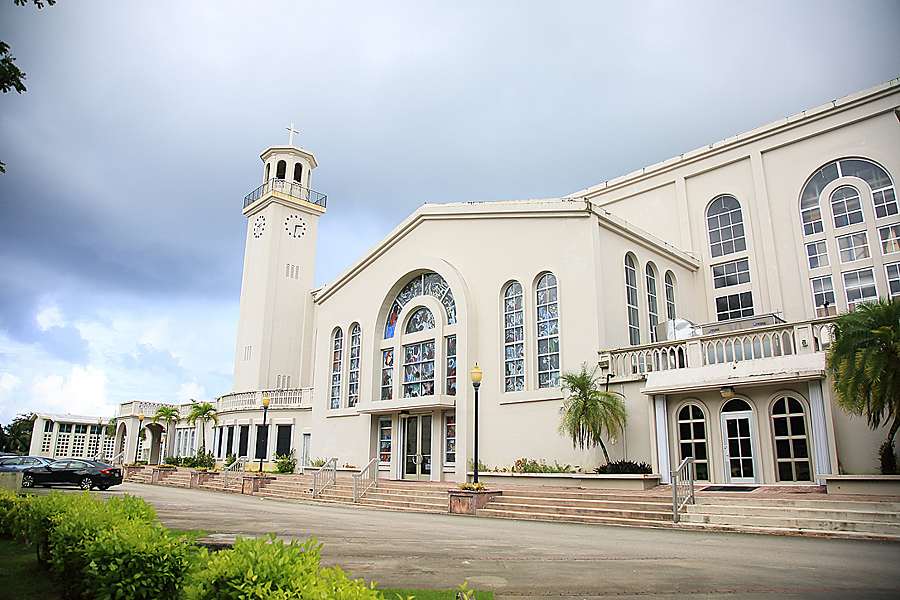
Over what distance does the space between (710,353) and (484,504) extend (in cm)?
718

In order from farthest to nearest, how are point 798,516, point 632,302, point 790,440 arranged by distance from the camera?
point 632,302 < point 790,440 < point 798,516

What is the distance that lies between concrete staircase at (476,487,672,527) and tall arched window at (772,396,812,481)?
339 cm

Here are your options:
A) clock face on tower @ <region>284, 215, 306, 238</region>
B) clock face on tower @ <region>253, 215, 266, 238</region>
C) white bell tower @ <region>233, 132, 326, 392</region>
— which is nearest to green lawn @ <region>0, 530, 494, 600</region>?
white bell tower @ <region>233, 132, 326, 392</region>

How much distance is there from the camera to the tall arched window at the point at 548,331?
1967cm

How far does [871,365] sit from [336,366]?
70.8 ft

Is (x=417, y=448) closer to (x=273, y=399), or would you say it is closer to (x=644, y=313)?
(x=644, y=313)

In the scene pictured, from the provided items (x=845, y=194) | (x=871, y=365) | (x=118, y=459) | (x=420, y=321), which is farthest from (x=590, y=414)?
(x=118, y=459)

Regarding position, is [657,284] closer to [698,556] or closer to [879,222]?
[879,222]

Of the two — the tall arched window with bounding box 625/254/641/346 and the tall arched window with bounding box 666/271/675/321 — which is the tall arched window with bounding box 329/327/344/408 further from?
the tall arched window with bounding box 666/271/675/321

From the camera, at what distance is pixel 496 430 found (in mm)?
20344

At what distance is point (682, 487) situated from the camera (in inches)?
527

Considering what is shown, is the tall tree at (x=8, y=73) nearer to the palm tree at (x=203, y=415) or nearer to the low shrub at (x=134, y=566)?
the low shrub at (x=134, y=566)

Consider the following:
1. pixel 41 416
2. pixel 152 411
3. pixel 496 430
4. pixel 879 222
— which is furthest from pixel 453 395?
pixel 41 416

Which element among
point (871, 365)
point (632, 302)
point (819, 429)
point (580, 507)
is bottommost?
point (580, 507)
